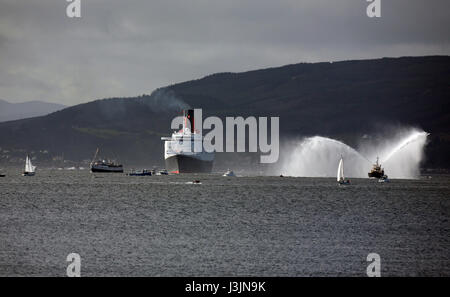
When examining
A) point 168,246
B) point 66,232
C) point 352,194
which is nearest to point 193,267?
point 168,246

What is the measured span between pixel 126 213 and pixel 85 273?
4363cm

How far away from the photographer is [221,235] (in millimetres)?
70312

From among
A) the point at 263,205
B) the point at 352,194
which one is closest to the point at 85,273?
the point at 263,205

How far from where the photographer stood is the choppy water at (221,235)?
5250 centimetres

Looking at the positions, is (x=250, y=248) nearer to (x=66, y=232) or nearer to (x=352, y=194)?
(x=66, y=232)

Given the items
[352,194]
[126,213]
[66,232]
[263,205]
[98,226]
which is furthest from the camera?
[352,194]

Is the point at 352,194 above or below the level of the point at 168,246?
above

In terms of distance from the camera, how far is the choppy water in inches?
2067

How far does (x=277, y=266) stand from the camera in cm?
5297

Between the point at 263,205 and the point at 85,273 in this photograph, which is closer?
the point at 85,273

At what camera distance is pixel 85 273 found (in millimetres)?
49469

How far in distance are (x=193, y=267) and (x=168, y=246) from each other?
34.7 ft
